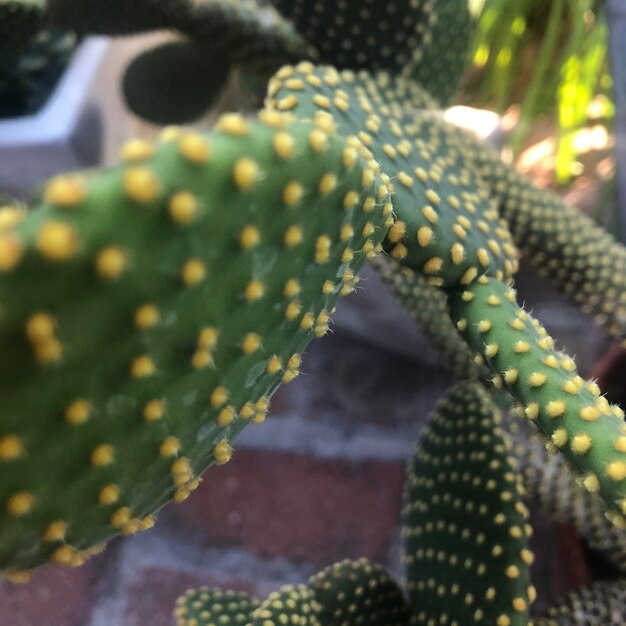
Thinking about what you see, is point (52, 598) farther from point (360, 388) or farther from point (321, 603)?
point (360, 388)

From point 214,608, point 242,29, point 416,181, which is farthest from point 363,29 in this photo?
point 214,608

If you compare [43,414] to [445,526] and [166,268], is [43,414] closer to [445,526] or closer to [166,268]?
[166,268]

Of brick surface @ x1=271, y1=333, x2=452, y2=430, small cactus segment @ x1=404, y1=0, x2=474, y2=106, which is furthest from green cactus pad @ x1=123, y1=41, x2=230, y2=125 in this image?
brick surface @ x1=271, y1=333, x2=452, y2=430

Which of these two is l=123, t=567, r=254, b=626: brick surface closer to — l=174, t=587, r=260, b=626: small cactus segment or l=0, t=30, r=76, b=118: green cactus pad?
l=174, t=587, r=260, b=626: small cactus segment

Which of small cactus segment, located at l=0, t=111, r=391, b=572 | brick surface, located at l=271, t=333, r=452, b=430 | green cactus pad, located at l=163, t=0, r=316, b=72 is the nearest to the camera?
small cactus segment, located at l=0, t=111, r=391, b=572

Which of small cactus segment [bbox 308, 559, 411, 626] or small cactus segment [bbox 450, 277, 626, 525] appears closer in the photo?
small cactus segment [bbox 450, 277, 626, 525]

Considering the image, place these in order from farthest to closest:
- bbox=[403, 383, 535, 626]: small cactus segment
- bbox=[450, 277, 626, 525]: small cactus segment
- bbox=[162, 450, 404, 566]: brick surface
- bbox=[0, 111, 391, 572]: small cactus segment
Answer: bbox=[162, 450, 404, 566]: brick surface < bbox=[403, 383, 535, 626]: small cactus segment < bbox=[450, 277, 626, 525]: small cactus segment < bbox=[0, 111, 391, 572]: small cactus segment

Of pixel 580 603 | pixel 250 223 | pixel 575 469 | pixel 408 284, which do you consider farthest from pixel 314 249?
pixel 580 603

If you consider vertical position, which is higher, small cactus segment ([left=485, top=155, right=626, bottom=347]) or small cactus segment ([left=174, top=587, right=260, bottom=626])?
small cactus segment ([left=485, top=155, right=626, bottom=347])
